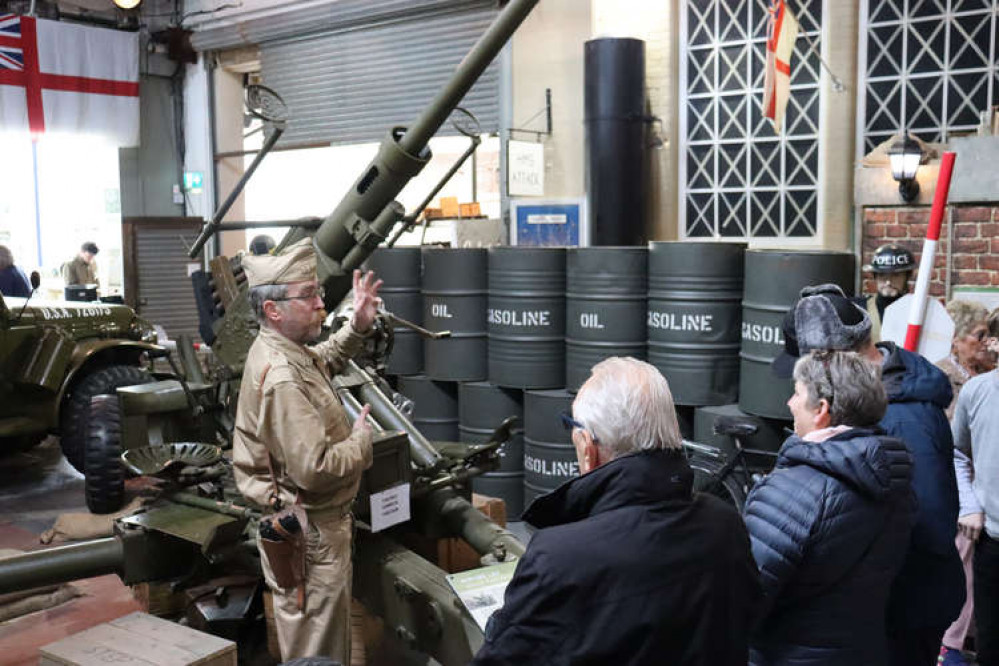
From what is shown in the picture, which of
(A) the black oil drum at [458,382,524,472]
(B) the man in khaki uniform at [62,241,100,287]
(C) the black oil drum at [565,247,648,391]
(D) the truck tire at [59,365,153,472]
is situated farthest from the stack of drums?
(B) the man in khaki uniform at [62,241,100,287]

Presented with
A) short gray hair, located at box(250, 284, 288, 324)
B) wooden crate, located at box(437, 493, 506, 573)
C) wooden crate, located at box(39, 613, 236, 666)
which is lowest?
wooden crate, located at box(437, 493, 506, 573)

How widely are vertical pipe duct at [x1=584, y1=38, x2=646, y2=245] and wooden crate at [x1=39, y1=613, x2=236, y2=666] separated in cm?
659

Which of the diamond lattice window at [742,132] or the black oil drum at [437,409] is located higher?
the diamond lattice window at [742,132]

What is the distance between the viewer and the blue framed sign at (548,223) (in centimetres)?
972

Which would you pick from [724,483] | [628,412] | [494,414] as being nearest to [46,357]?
[494,414]

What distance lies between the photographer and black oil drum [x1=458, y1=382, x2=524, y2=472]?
5918mm

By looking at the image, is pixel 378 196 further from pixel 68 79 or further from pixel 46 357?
pixel 68 79

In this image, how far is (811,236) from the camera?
8.64 m

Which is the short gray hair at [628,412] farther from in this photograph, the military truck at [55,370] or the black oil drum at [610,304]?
the military truck at [55,370]

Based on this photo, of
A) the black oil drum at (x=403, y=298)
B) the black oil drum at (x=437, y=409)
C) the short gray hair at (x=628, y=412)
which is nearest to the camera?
the short gray hair at (x=628, y=412)

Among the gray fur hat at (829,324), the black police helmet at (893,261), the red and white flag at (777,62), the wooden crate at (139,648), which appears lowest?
the wooden crate at (139,648)

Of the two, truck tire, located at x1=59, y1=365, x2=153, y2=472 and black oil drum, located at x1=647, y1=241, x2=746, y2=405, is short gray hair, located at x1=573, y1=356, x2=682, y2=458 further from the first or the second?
truck tire, located at x1=59, y1=365, x2=153, y2=472

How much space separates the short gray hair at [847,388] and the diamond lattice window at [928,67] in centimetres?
660

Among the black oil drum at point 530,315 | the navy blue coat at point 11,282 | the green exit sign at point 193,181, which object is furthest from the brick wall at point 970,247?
the green exit sign at point 193,181
